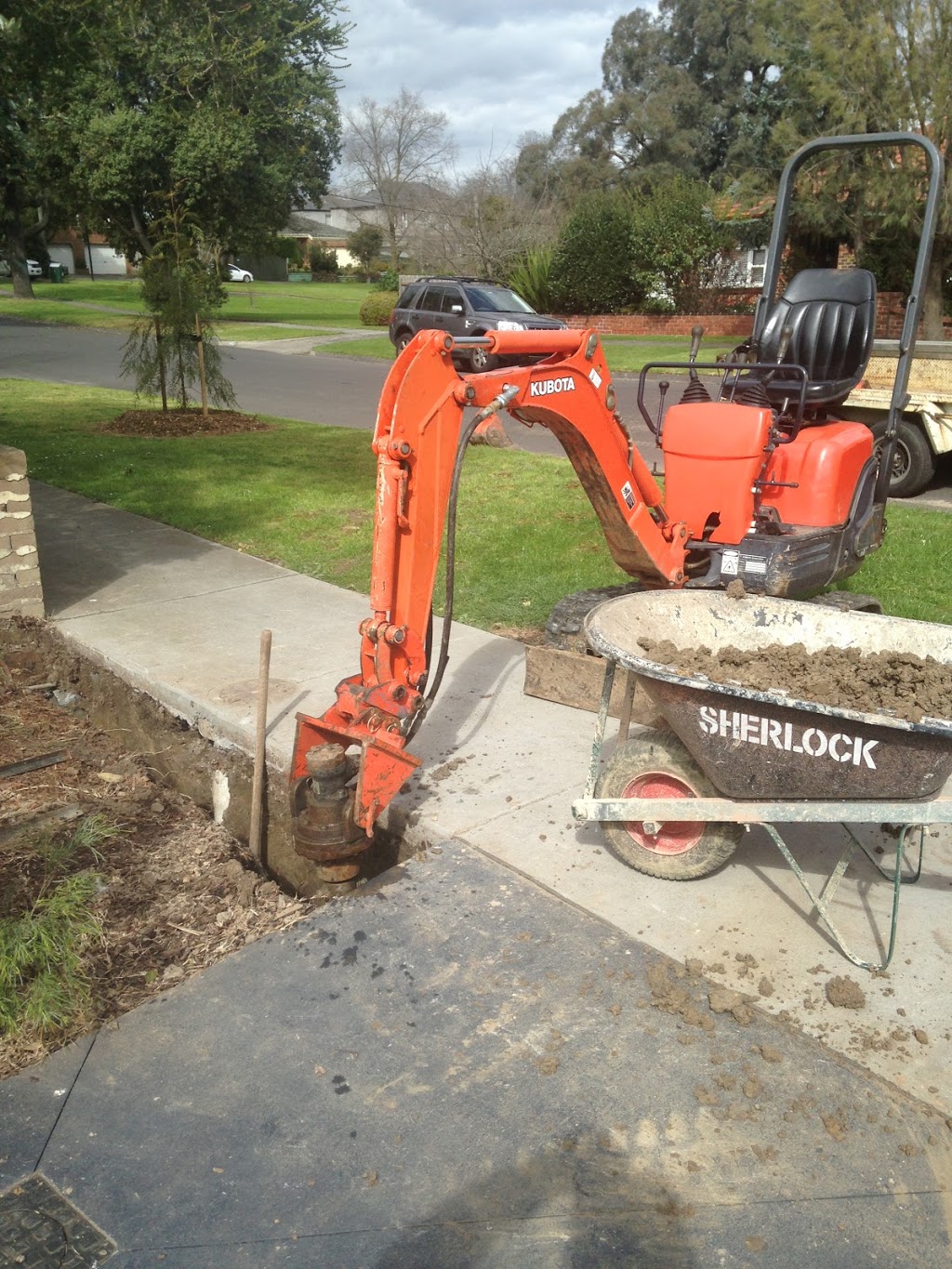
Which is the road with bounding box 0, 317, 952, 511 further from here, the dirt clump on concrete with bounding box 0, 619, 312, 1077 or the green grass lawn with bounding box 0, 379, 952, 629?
the dirt clump on concrete with bounding box 0, 619, 312, 1077

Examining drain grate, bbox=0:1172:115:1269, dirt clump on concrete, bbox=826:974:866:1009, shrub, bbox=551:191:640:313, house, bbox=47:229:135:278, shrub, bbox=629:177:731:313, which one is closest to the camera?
drain grate, bbox=0:1172:115:1269

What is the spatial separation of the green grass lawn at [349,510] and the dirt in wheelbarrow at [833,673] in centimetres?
278

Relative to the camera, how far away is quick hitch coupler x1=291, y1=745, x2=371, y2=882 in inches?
159

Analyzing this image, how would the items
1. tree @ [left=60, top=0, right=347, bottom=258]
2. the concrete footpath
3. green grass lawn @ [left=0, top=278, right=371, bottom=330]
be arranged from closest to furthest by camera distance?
the concrete footpath → tree @ [left=60, top=0, right=347, bottom=258] → green grass lawn @ [left=0, top=278, right=371, bottom=330]

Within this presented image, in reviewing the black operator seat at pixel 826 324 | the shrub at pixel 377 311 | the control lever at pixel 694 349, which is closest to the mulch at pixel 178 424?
the black operator seat at pixel 826 324

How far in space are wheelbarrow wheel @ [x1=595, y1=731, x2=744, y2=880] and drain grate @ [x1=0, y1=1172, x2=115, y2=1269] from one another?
219 cm

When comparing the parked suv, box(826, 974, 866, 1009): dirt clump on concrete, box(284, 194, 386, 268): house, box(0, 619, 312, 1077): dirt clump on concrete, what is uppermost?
box(284, 194, 386, 268): house

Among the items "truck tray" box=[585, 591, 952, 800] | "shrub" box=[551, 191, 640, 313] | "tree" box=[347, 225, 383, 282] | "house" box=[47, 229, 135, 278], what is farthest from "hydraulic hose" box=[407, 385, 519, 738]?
"house" box=[47, 229, 135, 278]

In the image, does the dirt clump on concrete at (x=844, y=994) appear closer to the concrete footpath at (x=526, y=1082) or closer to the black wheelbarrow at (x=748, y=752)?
the concrete footpath at (x=526, y=1082)

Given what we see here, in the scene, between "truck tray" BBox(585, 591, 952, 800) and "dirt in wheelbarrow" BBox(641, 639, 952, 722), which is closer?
"truck tray" BBox(585, 591, 952, 800)

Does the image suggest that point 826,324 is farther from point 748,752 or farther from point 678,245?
point 678,245

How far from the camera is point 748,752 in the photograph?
3.66 meters

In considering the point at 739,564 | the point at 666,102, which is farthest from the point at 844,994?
the point at 666,102

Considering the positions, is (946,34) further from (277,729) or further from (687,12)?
(687,12)
